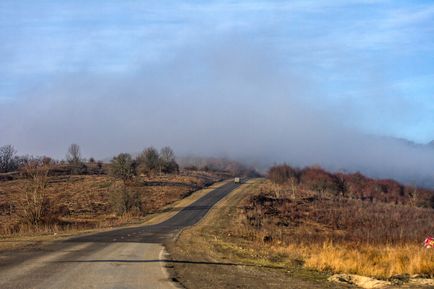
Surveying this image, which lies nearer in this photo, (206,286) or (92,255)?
(206,286)

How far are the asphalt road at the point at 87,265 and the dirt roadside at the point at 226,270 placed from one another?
2.10 ft

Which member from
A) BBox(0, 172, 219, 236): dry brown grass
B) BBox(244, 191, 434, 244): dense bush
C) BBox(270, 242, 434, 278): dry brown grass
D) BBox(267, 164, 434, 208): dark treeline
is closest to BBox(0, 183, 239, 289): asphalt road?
BBox(270, 242, 434, 278): dry brown grass

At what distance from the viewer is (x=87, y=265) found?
15305mm

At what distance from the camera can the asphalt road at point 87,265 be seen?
12.0m

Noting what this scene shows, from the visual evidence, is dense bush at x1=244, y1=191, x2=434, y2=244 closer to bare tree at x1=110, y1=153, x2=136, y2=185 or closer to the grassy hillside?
the grassy hillside

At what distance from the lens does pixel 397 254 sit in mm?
18312

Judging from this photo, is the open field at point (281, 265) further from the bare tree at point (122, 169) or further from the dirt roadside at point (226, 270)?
the bare tree at point (122, 169)

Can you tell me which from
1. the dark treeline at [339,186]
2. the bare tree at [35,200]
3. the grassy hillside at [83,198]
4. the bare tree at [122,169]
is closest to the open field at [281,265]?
the bare tree at [35,200]

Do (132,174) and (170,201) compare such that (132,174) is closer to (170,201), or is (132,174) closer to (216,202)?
(170,201)

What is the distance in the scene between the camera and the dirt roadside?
12.9 meters

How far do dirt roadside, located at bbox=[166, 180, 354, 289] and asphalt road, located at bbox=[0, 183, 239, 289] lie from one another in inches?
25.2

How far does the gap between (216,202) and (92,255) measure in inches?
1527

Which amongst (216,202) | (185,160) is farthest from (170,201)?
(185,160)

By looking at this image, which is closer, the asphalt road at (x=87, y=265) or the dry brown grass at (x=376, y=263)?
the asphalt road at (x=87, y=265)
